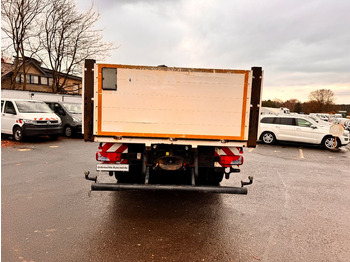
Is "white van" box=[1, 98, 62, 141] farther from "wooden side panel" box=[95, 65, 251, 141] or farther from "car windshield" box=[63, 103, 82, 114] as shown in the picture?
"wooden side panel" box=[95, 65, 251, 141]

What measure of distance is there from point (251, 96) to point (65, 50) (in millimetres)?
25713

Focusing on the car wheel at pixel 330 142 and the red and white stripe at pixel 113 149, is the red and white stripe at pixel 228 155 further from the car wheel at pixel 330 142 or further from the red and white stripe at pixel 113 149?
the car wheel at pixel 330 142

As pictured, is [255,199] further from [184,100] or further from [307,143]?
[307,143]

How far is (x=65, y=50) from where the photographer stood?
83.0 feet

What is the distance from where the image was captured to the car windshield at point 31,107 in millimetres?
11738

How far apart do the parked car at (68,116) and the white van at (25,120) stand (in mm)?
1086

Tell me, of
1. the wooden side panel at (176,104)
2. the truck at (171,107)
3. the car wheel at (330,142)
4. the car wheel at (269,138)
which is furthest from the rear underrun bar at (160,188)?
the car wheel at (330,142)

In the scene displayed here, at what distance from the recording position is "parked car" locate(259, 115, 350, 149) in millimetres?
12695

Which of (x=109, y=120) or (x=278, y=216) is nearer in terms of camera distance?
(x=109, y=120)

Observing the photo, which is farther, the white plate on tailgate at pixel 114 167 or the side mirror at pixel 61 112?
the side mirror at pixel 61 112

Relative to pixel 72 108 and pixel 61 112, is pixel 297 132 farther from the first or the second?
pixel 61 112

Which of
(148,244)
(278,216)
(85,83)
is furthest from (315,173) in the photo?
(85,83)

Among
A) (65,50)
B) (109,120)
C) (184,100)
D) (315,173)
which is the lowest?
(315,173)

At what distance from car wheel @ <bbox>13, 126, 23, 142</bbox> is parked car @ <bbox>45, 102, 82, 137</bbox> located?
255 cm
